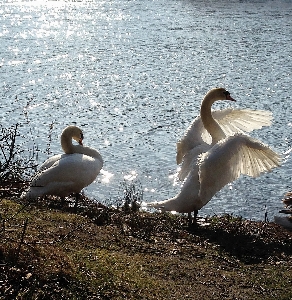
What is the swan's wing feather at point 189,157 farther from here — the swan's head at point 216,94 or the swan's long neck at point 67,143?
the swan's long neck at point 67,143

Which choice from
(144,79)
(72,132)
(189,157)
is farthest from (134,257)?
(144,79)

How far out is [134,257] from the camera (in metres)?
6.92

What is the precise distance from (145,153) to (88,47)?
17.6 metres

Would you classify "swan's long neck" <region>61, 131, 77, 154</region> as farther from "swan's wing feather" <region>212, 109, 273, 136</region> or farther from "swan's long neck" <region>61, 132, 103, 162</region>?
"swan's wing feather" <region>212, 109, 273, 136</region>

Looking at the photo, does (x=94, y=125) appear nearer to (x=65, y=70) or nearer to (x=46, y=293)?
(x=65, y=70)

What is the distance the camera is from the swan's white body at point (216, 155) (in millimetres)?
8594

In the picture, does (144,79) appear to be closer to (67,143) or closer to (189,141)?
(67,143)

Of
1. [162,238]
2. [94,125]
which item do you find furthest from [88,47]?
[162,238]

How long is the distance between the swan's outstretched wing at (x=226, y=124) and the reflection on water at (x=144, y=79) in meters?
1.98

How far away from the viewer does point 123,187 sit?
13.6m

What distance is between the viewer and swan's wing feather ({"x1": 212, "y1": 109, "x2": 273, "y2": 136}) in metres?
11.0

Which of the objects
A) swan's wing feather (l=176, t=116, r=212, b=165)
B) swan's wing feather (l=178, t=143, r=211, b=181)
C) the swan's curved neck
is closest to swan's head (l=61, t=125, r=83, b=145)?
the swan's curved neck

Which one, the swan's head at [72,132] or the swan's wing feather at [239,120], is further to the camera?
the swan's head at [72,132]

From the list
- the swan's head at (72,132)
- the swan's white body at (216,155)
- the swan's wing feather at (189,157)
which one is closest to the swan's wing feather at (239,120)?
the swan's white body at (216,155)
